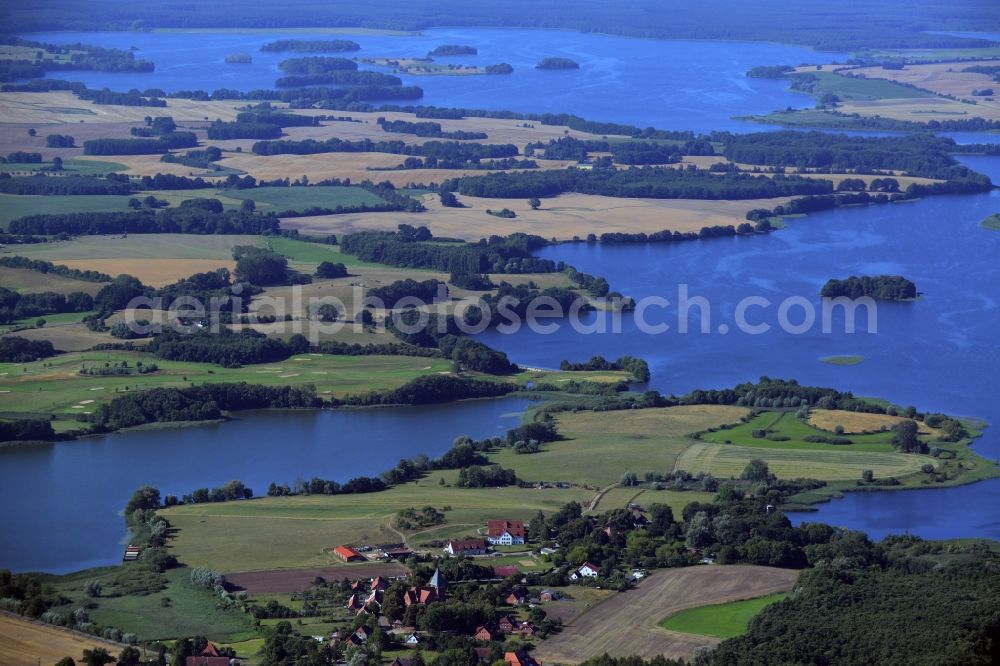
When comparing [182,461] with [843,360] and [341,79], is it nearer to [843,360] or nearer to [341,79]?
[843,360]

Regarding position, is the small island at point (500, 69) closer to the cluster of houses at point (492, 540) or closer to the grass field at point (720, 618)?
the cluster of houses at point (492, 540)

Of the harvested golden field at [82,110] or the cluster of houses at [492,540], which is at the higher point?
the harvested golden field at [82,110]

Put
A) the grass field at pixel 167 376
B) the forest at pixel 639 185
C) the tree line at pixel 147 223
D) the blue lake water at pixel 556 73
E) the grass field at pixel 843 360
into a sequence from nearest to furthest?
the grass field at pixel 167 376 → the grass field at pixel 843 360 → the tree line at pixel 147 223 → the forest at pixel 639 185 → the blue lake water at pixel 556 73

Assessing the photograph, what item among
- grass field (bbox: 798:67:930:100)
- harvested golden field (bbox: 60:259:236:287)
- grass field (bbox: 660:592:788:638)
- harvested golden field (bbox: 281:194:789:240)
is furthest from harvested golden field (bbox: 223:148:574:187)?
grass field (bbox: 660:592:788:638)

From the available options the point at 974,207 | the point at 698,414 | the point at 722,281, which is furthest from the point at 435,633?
Result: the point at 974,207

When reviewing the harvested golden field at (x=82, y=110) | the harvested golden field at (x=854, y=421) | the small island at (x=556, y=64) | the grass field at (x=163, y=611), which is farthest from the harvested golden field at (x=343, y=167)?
the grass field at (x=163, y=611)

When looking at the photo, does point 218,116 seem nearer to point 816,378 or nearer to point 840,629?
point 816,378

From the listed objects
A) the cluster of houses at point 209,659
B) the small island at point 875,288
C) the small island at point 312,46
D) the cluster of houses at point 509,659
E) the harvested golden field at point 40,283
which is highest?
the small island at point 312,46

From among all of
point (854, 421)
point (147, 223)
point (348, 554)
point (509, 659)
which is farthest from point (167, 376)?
point (509, 659)
